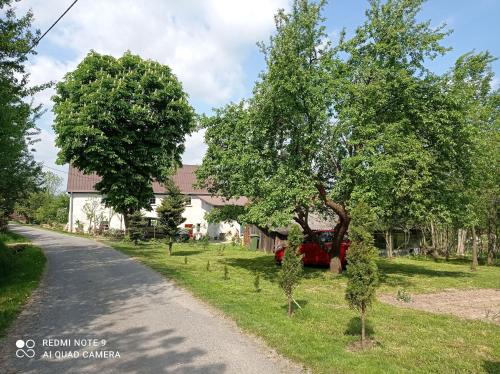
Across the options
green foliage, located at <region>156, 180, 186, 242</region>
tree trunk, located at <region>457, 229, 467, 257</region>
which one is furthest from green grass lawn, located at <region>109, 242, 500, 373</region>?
tree trunk, located at <region>457, 229, 467, 257</region>

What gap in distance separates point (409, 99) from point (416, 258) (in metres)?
20.2

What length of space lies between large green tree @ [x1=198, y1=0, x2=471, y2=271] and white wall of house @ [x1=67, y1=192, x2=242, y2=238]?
98.8 ft

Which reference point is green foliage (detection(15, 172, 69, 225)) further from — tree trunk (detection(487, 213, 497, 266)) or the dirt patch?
the dirt patch

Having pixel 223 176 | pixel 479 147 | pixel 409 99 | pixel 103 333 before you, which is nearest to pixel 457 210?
pixel 479 147

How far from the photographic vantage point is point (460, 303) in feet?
40.1

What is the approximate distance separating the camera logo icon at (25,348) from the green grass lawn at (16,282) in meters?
0.66

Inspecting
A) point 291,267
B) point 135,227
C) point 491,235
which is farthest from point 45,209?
point 291,267

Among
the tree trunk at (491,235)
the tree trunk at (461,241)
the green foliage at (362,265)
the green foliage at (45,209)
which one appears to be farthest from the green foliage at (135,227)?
the green foliage at (45,209)

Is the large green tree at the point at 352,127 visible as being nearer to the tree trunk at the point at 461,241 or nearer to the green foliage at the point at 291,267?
the green foliage at the point at 291,267

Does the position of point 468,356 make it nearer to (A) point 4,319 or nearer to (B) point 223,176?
(A) point 4,319

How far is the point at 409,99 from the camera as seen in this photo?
50.5 ft

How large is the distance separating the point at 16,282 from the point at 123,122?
19.3m

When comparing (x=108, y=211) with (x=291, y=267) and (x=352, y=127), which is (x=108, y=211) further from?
(x=291, y=267)

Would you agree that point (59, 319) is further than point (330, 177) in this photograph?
No
